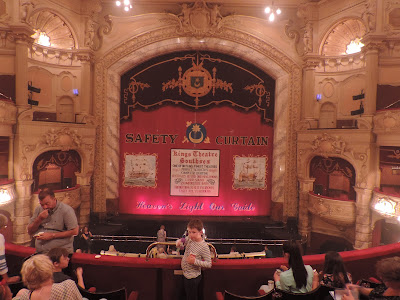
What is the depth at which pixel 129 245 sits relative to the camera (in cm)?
907

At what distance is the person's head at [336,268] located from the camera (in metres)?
2.43

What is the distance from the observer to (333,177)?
35.2ft

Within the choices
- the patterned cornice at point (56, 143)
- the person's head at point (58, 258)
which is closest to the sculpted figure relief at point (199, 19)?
the patterned cornice at point (56, 143)

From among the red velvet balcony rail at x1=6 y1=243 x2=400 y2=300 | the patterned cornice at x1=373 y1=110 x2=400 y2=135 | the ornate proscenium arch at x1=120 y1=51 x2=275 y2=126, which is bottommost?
the red velvet balcony rail at x1=6 y1=243 x2=400 y2=300

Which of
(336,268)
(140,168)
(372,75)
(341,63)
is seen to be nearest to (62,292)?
(336,268)

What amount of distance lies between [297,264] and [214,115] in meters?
9.58

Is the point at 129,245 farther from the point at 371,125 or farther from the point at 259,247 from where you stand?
the point at 371,125

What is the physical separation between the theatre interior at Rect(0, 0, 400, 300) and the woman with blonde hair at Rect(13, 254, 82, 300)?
7508mm

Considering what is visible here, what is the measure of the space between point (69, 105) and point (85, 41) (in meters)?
2.69

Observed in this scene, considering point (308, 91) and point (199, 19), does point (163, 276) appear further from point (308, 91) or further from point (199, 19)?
point (199, 19)

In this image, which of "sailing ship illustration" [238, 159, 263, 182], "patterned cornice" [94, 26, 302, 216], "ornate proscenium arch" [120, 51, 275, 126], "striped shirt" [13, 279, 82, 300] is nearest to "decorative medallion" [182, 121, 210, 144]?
"ornate proscenium arch" [120, 51, 275, 126]

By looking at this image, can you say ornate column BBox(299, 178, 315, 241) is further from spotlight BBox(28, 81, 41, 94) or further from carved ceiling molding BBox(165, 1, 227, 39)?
spotlight BBox(28, 81, 41, 94)

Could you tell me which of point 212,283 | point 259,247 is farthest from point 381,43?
point 212,283

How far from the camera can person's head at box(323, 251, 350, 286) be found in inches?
95.7
